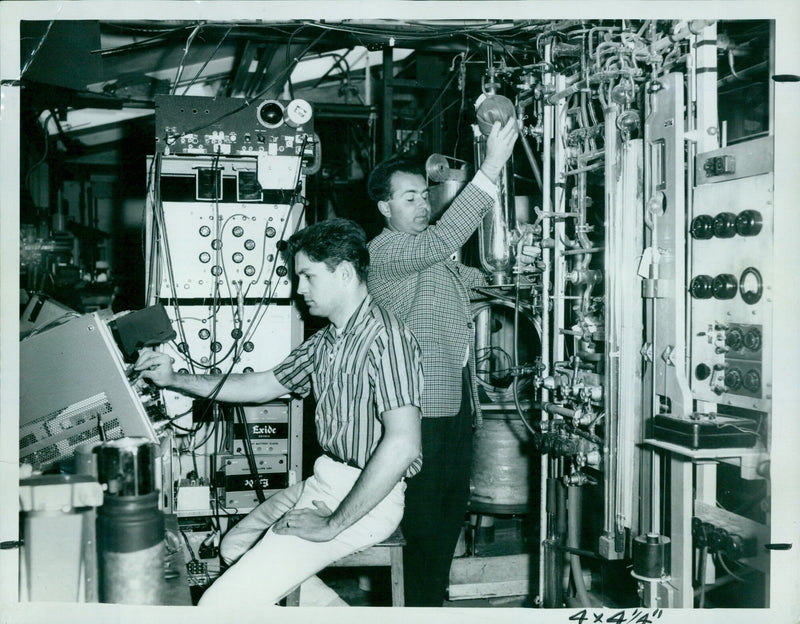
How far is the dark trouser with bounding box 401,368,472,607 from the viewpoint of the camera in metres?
3.18

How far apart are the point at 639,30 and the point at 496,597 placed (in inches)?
118

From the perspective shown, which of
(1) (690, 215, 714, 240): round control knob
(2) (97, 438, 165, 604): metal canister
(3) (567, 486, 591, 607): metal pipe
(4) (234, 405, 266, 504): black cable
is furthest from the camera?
(4) (234, 405, 266, 504): black cable

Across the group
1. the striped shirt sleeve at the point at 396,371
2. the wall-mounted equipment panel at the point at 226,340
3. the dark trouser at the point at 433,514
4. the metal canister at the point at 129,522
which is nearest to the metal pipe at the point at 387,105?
the wall-mounted equipment panel at the point at 226,340

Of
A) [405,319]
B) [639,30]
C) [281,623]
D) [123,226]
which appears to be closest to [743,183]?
[639,30]

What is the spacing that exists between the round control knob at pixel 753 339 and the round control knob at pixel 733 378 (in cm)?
11

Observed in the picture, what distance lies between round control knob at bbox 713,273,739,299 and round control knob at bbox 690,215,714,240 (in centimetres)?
16

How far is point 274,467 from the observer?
12.1ft

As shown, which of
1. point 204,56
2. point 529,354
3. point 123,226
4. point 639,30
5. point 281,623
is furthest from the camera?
point 123,226

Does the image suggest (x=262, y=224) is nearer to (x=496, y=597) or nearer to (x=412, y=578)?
(x=412, y=578)

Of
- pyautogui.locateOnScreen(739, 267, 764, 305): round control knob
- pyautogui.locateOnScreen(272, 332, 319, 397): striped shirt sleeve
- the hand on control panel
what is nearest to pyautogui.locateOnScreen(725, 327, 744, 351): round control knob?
pyautogui.locateOnScreen(739, 267, 764, 305): round control knob

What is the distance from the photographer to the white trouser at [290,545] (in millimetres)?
2236

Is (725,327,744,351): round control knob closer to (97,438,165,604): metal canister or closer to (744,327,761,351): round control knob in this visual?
(744,327,761,351): round control knob

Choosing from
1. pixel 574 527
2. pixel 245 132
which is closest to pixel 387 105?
pixel 245 132

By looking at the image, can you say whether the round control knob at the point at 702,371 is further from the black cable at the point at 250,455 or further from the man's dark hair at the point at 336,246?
the black cable at the point at 250,455
